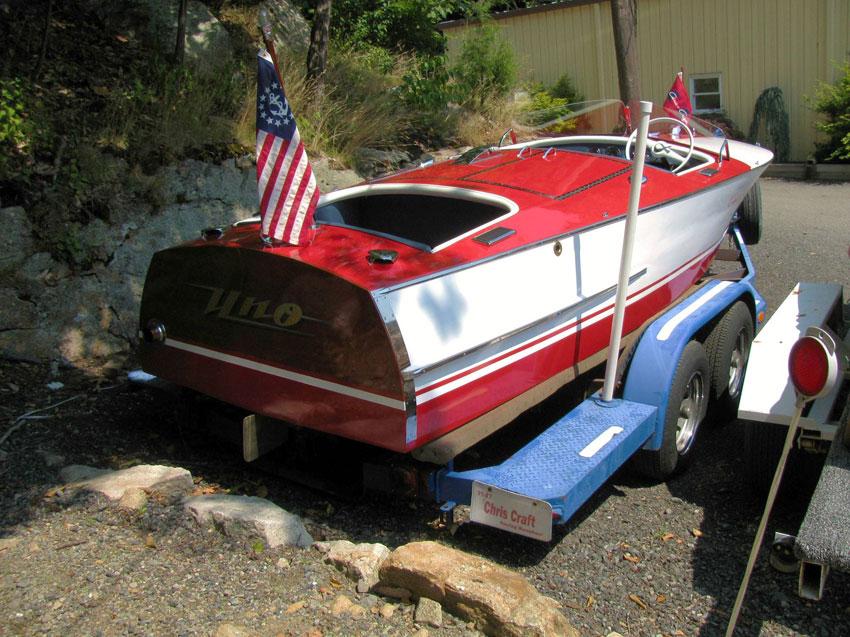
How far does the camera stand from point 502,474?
3691 millimetres

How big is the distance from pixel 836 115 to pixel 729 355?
422 inches

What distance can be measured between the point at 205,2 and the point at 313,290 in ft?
27.3

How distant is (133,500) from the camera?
12.4 ft

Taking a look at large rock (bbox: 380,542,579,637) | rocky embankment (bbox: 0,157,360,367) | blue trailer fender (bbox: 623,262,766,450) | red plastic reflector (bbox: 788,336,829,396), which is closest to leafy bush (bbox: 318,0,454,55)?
rocky embankment (bbox: 0,157,360,367)

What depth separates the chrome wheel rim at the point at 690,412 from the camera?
15.4 feet

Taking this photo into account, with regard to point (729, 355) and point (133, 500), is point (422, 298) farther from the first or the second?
point (729, 355)

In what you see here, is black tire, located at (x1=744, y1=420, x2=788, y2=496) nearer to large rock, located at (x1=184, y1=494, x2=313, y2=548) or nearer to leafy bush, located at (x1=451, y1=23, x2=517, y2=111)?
large rock, located at (x1=184, y1=494, x2=313, y2=548)

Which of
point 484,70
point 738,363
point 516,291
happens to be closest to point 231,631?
point 516,291

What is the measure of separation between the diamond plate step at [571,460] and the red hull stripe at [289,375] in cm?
51

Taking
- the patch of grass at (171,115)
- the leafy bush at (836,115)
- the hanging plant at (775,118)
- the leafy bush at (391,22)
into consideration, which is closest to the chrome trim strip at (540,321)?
the patch of grass at (171,115)

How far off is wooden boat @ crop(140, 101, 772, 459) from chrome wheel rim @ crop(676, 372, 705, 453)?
48 cm

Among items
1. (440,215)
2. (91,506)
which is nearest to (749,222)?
(440,215)

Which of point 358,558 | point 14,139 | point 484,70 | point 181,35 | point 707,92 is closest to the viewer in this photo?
point 358,558

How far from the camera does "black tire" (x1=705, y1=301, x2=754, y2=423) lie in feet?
16.9
